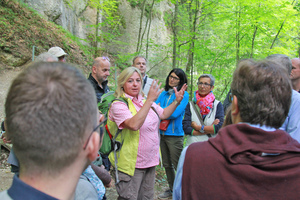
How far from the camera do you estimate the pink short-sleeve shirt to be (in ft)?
8.36

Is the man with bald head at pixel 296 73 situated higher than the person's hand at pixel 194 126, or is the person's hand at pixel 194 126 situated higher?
the man with bald head at pixel 296 73

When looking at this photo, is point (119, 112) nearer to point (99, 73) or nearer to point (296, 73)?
point (99, 73)

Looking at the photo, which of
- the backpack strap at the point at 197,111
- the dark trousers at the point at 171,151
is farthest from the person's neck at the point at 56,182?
the dark trousers at the point at 171,151

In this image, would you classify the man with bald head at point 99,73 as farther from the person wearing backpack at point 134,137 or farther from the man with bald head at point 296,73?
the man with bald head at point 296,73

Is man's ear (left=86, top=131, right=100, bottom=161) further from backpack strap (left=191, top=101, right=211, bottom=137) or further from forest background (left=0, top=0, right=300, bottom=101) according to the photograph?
forest background (left=0, top=0, right=300, bottom=101)

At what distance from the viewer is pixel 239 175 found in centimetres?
110

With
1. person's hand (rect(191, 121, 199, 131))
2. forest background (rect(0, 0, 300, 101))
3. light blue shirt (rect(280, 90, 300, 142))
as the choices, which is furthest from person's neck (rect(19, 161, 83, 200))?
forest background (rect(0, 0, 300, 101))

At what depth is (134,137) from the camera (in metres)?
2.63

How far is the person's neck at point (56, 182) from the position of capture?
835mm

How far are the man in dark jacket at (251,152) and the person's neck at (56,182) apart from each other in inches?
27.0

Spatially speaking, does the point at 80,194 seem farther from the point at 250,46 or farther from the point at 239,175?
the point at 250,46

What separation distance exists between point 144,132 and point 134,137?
156 mm

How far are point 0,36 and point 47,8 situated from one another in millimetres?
4314

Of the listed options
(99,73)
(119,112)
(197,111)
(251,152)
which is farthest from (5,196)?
(99,73)
